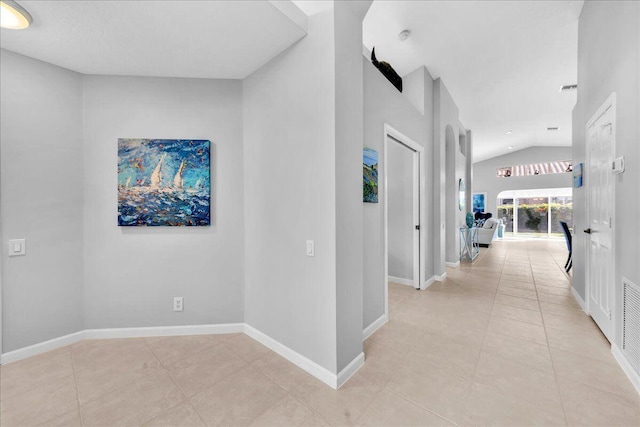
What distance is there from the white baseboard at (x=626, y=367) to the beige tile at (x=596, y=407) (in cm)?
14

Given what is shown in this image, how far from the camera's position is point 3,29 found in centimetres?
184

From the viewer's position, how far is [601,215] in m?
2.54

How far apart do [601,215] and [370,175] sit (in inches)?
90.1

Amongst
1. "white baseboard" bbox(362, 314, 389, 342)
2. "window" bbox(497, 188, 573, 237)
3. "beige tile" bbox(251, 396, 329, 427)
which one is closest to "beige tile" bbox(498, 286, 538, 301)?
"white baseboard" bbox(362, 314, 389, 342)

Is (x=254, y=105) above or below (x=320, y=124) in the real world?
above

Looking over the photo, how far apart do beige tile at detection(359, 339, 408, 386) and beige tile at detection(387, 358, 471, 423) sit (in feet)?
0.19

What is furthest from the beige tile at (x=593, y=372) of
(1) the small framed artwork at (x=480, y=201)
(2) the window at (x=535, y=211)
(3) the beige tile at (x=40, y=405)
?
(1) the small framed artwork at (x=480, y=201)

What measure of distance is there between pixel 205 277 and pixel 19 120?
2.00m

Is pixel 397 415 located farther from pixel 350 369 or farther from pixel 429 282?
pixel 429 282

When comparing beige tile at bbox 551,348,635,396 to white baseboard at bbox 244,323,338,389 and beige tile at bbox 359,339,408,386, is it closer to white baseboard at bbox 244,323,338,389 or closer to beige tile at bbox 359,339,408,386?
beige tile at bbox 359,339,408,386

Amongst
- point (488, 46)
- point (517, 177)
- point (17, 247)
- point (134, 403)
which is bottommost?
point (134, 403)

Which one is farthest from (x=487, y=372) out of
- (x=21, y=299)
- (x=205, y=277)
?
(x=21, y=299)

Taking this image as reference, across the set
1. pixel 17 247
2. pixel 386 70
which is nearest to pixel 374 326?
pixel 386 70

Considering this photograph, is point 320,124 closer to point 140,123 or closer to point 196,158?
point 196,158
